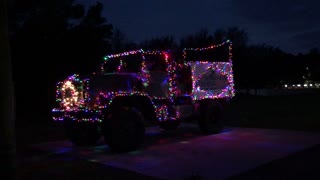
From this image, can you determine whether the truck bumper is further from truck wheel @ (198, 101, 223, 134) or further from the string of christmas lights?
truck wheel @ (198, 101, 223, 134)

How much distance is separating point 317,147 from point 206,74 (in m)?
4.40

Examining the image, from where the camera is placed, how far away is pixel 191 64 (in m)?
14.8

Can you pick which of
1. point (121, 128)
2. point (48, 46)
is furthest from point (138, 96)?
point (48, 46)

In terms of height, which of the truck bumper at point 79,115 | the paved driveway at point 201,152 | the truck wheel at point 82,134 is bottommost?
the paved driveway at point 201,152

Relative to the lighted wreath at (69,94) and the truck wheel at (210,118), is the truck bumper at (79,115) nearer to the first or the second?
the lighted wreath at (69,94)

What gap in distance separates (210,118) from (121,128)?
4.56m

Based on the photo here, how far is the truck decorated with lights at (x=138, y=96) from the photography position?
12289mm

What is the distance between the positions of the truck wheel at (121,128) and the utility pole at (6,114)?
6.09 m

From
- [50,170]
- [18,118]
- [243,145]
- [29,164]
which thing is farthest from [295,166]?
[18,118]

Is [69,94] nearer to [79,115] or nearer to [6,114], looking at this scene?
[79,115]

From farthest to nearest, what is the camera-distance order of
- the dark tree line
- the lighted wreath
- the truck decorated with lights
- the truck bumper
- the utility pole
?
the dark tree line
the lighted wreath
the truck bumper
the truck decorated with lights
the utility pole

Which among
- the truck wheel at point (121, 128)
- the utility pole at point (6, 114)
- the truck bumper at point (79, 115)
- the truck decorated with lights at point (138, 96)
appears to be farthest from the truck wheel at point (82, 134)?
the utility pole at point (6, 114)

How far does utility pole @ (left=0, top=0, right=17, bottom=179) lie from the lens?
5809 millimetres

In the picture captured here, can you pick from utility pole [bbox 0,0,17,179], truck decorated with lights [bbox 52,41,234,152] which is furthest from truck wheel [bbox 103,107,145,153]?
utility pole [bbox 0,0,17,179]
